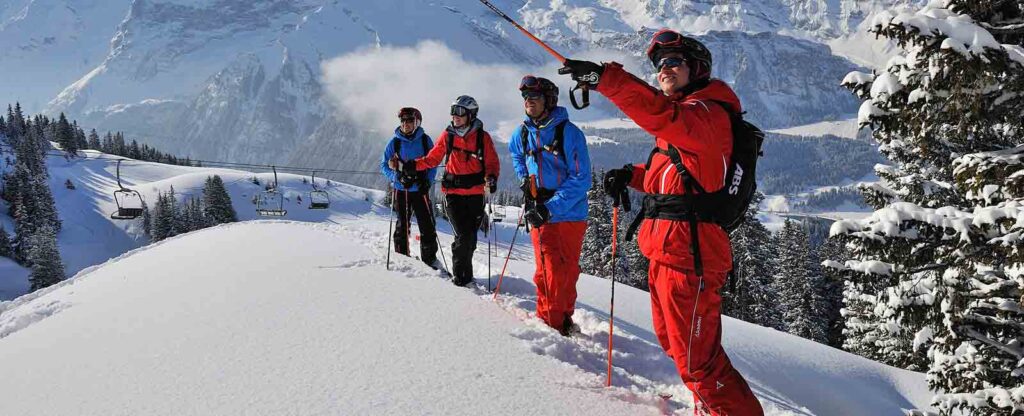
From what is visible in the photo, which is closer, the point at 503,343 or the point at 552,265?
the point at 503,343

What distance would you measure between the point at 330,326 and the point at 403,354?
988 millimetres

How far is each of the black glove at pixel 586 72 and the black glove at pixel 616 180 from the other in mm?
1363

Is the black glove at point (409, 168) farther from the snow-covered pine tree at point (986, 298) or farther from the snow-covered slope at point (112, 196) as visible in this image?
the snow-covered slope at point (112, 196)

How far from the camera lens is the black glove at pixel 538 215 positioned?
20.1 feet

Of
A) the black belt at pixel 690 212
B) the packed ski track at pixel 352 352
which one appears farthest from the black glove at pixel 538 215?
the black belt at pixel 690 212

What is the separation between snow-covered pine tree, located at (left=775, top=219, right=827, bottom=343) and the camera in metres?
35.9

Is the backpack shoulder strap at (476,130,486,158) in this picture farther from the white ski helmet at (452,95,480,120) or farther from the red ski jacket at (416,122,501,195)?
the white ski helmet at (452,95,480,120)

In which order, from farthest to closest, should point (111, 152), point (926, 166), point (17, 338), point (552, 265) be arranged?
point (111, 152)
point (926, 166)
point (552, 265)
point (17, 338)

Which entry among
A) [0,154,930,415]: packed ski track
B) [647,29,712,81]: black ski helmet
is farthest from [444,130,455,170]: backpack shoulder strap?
[647,29,712,81]: black ski helmet

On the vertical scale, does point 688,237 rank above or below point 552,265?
above

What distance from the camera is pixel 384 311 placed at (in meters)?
5.57

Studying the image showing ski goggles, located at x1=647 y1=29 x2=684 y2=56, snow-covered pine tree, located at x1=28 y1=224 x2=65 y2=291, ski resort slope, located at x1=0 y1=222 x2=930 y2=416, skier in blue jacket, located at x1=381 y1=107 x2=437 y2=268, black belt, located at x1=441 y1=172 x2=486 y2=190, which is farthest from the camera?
snow-covered pine tree, located at x1=28 y1=224 x2=65 y2=291

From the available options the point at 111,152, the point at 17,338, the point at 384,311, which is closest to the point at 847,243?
the point at 384,311

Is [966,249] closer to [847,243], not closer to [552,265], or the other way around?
[847,243]
